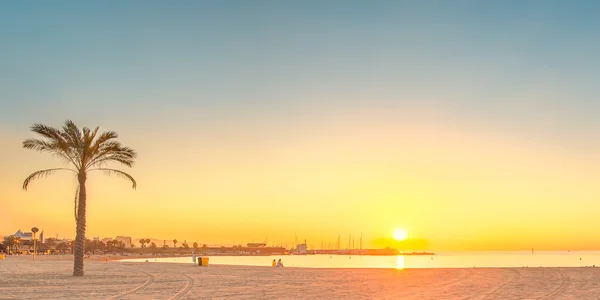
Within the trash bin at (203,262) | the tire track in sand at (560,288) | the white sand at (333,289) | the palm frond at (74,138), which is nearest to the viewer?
the white sand at (333,289)

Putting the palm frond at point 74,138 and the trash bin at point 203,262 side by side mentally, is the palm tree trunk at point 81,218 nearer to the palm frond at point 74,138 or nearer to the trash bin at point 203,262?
the palm frond at point 74,138

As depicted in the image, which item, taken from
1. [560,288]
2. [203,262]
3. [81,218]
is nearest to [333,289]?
[560,288]

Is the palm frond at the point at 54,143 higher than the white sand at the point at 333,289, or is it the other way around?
the palm frond at the point at 54,143

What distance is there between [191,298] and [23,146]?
59.3ft

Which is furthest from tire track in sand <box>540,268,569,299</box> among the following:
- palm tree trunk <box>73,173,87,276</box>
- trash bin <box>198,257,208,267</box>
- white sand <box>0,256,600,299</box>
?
trash bin <box>198,257,208,267</box>

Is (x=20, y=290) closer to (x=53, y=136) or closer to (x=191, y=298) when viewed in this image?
(x=191, y=298)

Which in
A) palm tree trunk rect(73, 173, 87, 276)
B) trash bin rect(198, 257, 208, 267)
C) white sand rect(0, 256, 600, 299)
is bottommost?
trash bin rect(198, 257, 208, 267)

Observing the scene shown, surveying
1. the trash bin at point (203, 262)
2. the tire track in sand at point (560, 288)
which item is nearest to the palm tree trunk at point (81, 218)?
the trash bin at point (203, 262)

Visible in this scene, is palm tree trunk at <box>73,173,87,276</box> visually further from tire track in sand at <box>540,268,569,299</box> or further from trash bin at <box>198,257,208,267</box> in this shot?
tire track in sand at <box>540,268,569,299</box>

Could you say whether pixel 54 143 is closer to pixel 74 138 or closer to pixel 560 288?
pixel 74 138

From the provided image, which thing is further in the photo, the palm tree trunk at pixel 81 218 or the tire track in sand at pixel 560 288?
the palm tree trunk at pixel 81 218

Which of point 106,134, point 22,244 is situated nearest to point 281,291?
point 106,134

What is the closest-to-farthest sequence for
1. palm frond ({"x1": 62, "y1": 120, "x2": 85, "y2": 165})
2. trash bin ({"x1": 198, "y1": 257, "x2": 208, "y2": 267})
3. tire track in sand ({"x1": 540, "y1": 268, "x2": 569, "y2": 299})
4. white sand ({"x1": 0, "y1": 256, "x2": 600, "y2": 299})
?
white sand ({"x1": 0, "y1": 256, "x2": 600, "y2": 299}) < tire track in sand ({"x1": 540, "y1": 268, "x2": 569, "y2": 299}) < palm frond ({"x1": 62, "y1": 120, "x2": 85, "y2": 165}) < trash bin ({"x1": 198, "y1": 257, "x2": 208, "y2": 267})

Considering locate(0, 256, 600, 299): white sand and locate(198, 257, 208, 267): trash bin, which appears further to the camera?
locate(198, 257, 208, 267): trash bin
